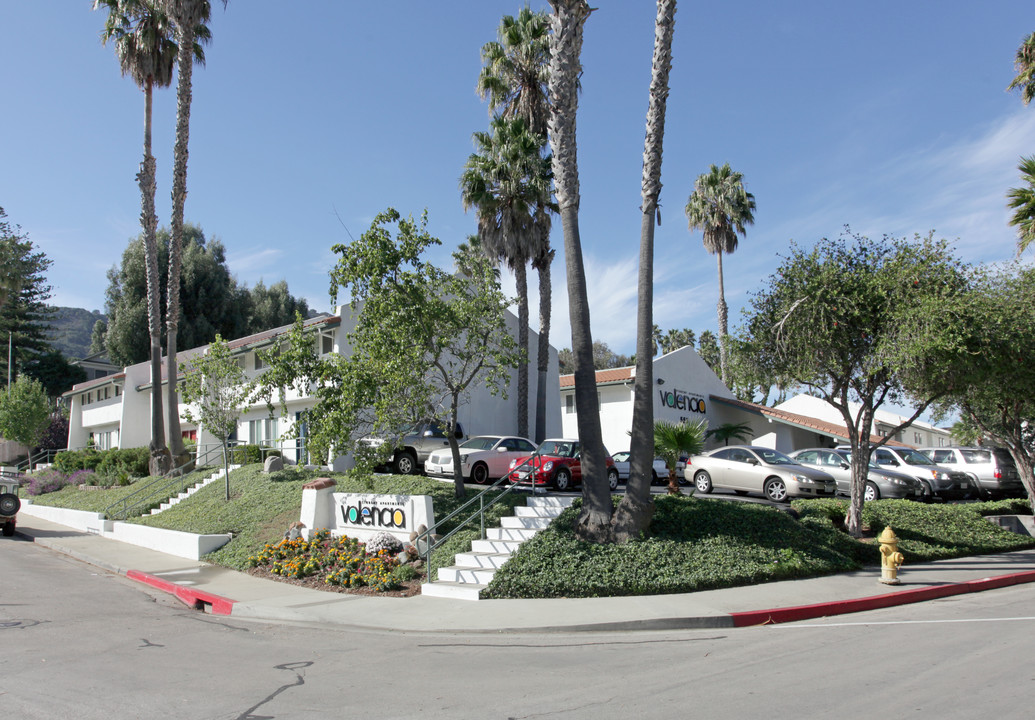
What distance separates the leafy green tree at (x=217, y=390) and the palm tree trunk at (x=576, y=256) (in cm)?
1222

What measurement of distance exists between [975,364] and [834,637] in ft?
23.6

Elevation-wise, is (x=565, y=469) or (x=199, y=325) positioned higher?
(x=199, y=325)

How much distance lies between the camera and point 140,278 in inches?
1924

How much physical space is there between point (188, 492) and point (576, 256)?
16.5 meters

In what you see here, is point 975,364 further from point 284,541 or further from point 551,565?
point 284,541

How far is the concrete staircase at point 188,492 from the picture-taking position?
2270cm

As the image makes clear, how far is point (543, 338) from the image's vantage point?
94.9 feet

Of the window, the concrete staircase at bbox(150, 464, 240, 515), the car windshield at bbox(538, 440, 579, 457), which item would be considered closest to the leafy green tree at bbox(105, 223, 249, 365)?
the window

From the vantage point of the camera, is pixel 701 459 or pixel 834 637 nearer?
pixel 834 637

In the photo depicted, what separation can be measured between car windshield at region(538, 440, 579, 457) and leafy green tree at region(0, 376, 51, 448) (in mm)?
33424

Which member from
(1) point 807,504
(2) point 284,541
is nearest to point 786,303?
Answer: (1) point 807,504

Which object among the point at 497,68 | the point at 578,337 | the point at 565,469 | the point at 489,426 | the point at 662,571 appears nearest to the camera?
the point at 662,571

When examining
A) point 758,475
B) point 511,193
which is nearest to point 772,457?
point 758,475

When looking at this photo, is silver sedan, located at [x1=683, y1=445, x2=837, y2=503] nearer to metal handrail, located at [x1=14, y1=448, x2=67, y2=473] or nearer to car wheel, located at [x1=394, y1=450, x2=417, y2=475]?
car wheel, located at [x1=394, y1=450, x2=417, y2=475]
